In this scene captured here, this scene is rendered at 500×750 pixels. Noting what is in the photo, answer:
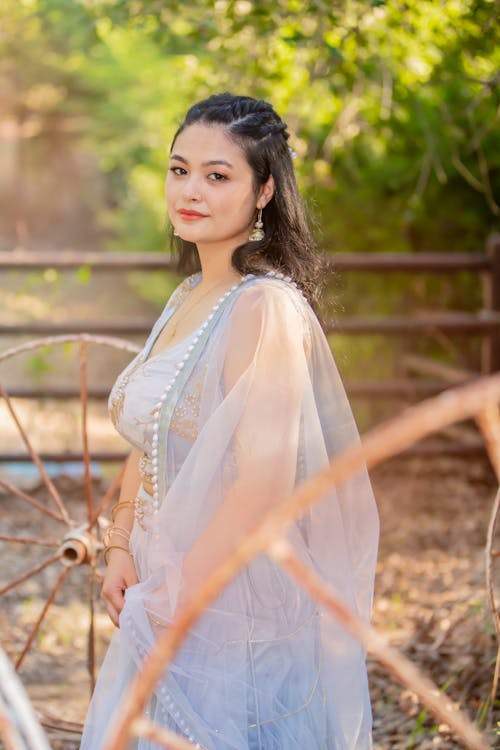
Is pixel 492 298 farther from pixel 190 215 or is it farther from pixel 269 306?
pixel 269 306

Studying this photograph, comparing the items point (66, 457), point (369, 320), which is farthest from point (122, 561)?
point (369, 320)

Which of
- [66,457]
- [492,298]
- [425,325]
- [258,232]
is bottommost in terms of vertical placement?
[66,457]

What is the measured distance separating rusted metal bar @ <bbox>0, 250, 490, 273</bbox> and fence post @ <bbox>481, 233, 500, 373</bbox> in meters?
0.04

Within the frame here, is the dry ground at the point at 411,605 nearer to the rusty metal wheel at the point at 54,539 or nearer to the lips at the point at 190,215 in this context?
the rusty metal wheel at the point at 54,539

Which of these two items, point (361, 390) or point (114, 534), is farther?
point (361, 390)

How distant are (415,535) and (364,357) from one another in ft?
5.92

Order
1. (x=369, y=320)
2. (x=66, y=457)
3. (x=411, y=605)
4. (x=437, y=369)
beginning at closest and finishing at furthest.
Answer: (x=411, y=605), (x=66, y=457), (x=369, y=320), (x=437, y=369)

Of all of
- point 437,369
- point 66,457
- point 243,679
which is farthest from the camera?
point 437,369

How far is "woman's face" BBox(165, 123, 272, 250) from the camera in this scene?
6.27 feet

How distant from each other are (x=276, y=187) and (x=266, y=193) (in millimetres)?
24

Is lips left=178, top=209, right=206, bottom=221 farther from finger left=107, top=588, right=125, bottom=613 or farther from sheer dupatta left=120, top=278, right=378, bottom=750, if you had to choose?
finger left=107, top=588, right=125, bottom=613

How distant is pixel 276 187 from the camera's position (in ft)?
6.48

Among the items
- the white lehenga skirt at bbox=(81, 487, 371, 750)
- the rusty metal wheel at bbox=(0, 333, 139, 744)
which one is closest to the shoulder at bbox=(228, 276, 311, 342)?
the white lehenga skirt at bbox=(81, 487, 371, 750)

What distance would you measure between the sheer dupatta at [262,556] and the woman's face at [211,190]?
17cm
